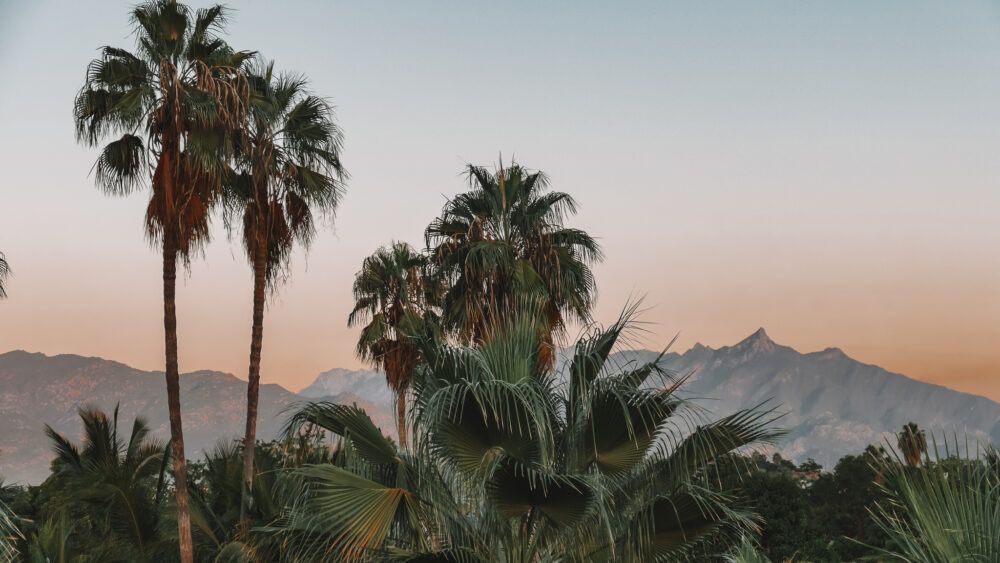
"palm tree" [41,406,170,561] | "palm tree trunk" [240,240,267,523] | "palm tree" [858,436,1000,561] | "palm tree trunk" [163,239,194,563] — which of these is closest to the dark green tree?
"palm tree" [41,406,170,561]

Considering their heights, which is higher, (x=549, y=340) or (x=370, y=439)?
(x=549, y=340)

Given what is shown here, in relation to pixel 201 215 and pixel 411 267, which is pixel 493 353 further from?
pixel 411 267

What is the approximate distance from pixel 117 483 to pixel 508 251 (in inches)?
411

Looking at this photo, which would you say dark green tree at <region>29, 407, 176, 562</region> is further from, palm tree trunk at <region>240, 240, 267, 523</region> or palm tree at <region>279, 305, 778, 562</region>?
palm tree at <region>279, 305, 778, 562</region>

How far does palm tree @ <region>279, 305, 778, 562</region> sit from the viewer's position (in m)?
8.38

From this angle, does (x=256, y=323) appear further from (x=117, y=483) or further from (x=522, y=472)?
(x=522, y=472)

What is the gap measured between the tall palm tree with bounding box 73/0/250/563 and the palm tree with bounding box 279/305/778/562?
817 centimetres

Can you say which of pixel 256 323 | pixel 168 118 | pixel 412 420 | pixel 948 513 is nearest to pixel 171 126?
pixel 168 118

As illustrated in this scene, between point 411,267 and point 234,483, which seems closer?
point 234,483

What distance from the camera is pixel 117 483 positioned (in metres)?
19.3

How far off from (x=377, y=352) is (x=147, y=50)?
46.2ft

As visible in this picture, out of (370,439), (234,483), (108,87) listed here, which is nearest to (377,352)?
(234,483)

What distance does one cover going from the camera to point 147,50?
53.7 feet

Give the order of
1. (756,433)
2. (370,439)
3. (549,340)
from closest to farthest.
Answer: (756,433) → (370,439) → (549,340)
